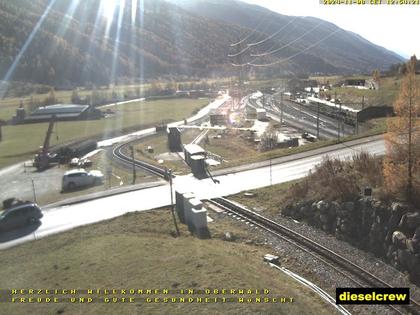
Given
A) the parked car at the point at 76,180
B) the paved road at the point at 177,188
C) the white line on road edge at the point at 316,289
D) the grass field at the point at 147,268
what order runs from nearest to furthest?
the grass field at the point at 147,268 → the white line on road edge at the point at 316,289 → the paved road at the point at 177,188 → the parked car at the point at 76,180

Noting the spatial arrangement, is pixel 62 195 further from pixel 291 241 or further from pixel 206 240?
pixel 291 241

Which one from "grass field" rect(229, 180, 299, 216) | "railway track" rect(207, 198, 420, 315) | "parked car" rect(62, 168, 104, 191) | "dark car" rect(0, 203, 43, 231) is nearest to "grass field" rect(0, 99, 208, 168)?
"parked car" rect(62, 168, 104, 191)

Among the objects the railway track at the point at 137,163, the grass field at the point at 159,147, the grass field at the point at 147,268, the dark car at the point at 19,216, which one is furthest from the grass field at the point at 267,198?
the grass field at the point at 159,147

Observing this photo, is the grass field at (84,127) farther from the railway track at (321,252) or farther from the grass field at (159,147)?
the railway track at (321,252)

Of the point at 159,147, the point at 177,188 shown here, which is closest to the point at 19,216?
the point at 177,188

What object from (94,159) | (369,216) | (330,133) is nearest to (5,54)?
(94,159)

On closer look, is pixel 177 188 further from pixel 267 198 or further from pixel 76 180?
pixel 76 180
